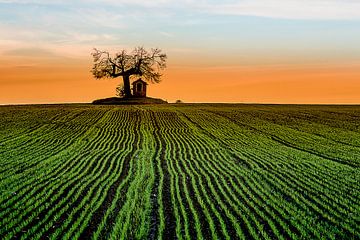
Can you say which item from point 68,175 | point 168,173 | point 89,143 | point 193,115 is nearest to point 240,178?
point 168,173

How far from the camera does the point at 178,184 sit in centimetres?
1836

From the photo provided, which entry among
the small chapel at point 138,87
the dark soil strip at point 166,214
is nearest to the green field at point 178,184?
the dark soil strip at point 166,214

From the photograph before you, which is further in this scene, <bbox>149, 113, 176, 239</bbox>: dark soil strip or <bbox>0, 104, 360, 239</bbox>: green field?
<bbox>0, 104, 360, 239</bbox>: green field

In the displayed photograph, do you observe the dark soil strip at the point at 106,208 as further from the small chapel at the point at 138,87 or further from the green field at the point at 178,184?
the small chapel at the point at 138,87

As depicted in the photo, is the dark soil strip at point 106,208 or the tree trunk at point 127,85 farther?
the tree trunk at point 127,85

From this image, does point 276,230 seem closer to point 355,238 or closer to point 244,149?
point 355,238

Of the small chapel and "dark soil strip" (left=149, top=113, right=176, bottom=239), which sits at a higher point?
the small chapel

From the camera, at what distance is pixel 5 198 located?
15516mm

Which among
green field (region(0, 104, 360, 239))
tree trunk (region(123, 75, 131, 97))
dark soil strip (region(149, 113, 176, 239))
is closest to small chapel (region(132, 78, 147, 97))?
tree trunk (region(123, 75, 131, 97))

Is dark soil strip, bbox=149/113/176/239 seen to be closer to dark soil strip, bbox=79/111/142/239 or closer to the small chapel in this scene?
dark soil strip, bbox=79/111/142/239

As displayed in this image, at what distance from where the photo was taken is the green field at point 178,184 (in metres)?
12.7

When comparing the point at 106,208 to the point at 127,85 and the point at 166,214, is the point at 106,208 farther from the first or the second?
the point at 127,85

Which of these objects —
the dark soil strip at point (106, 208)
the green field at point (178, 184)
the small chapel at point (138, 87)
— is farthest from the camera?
the small chapel at point (138, 87)

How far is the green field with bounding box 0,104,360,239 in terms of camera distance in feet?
41.5
